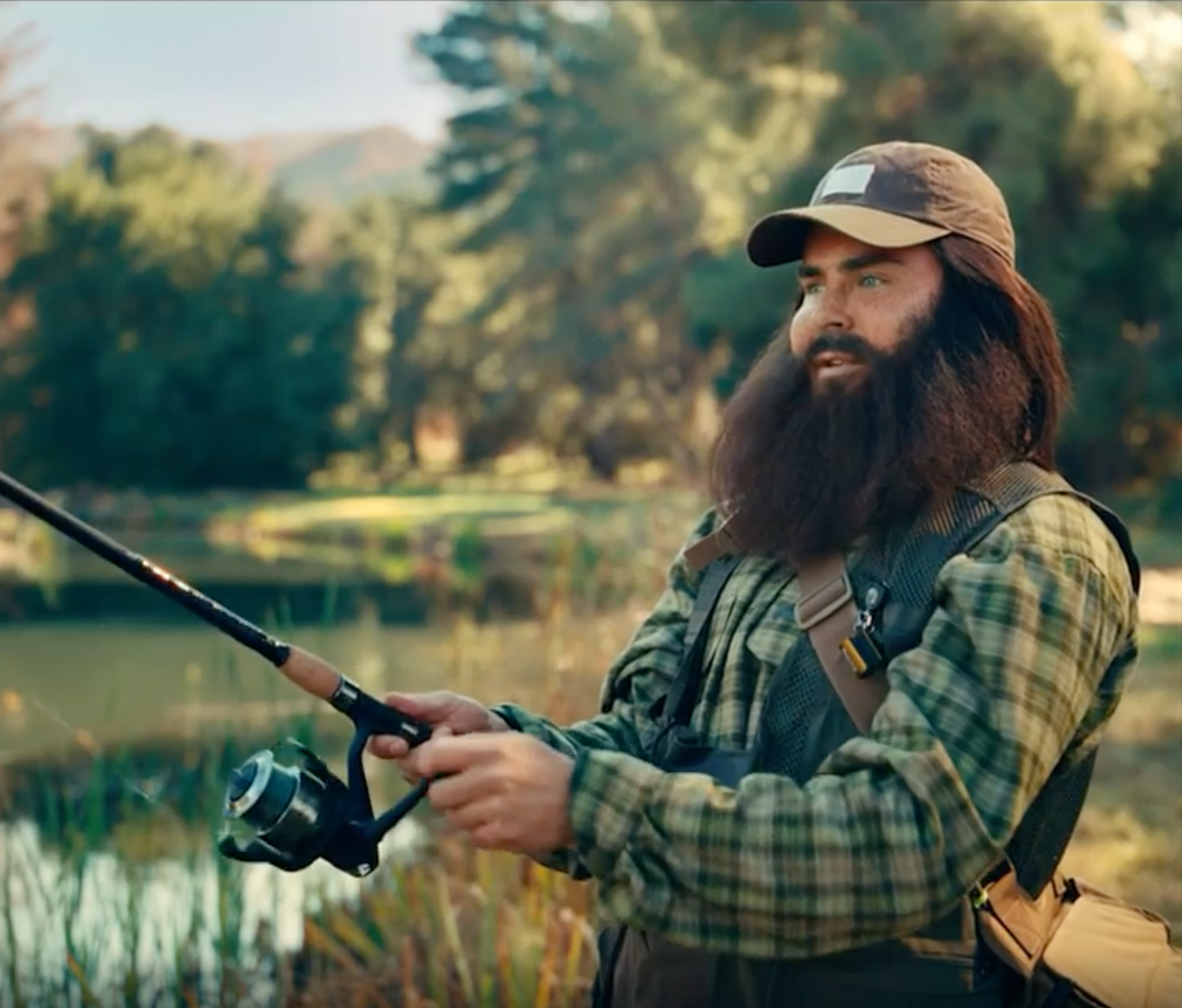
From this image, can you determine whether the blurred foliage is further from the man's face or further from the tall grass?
the man's face

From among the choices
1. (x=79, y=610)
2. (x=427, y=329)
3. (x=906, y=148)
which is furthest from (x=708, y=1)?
(x=427, y=329)

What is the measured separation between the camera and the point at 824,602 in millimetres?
1778

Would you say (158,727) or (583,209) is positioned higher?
(583,209)

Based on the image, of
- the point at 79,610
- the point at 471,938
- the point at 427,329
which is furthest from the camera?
the point at 427,329

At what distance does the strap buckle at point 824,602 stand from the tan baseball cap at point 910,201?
1.32 feet

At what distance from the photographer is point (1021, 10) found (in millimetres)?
14570

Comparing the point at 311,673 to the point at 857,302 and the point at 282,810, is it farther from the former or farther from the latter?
the point at 857,302

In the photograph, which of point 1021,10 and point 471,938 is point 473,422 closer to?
point 1021,10

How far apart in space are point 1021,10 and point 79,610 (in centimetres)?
1022

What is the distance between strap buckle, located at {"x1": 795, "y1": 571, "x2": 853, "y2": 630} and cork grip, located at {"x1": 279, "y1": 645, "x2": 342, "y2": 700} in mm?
552

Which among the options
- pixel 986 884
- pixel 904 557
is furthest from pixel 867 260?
pixel 986 884

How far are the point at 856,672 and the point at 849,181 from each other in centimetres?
62

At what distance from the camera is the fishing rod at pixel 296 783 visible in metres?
1.78

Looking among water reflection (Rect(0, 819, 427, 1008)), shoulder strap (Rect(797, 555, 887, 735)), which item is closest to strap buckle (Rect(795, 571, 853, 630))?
shoulder strap (Rect(797, 555, 887, 735))
